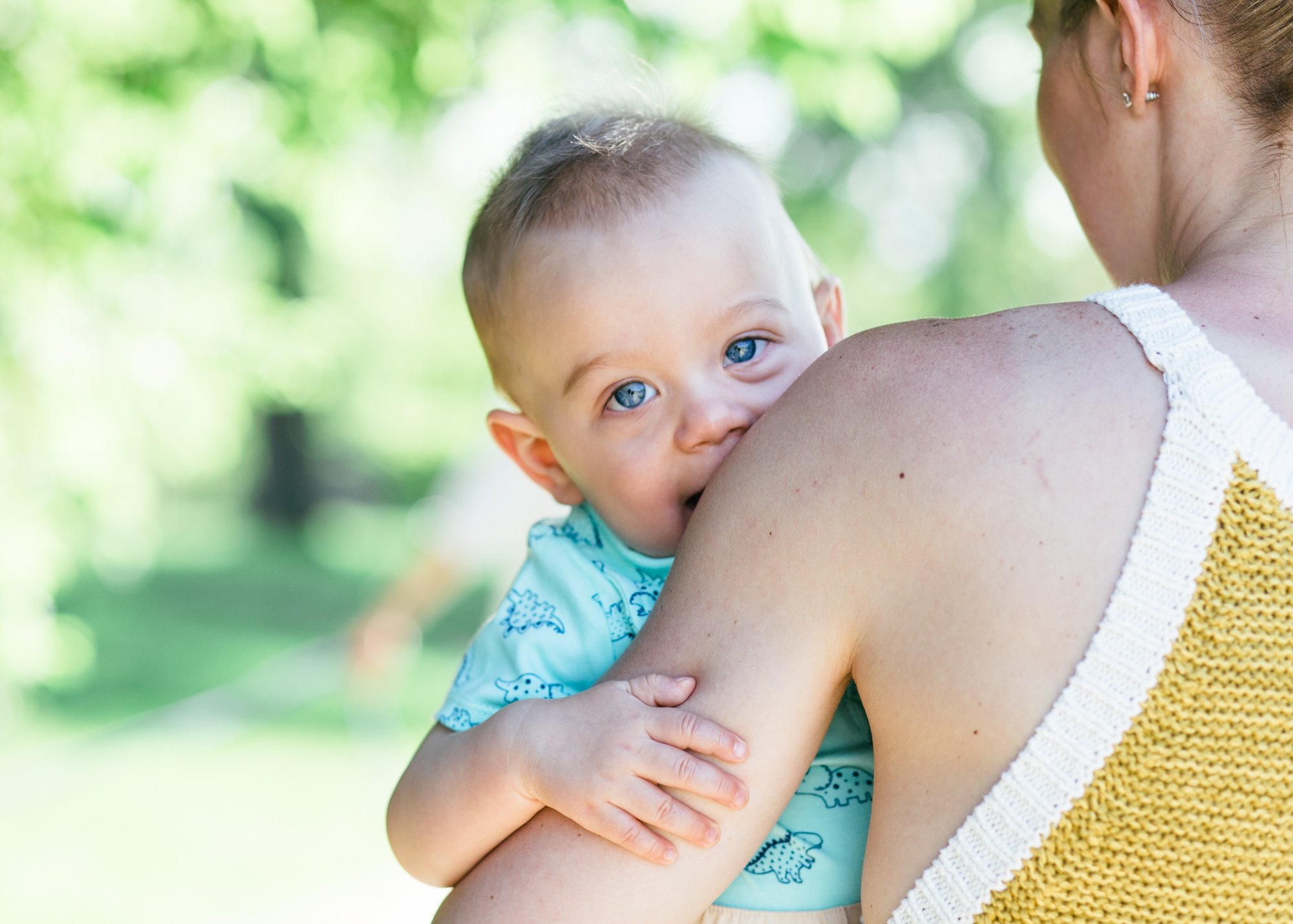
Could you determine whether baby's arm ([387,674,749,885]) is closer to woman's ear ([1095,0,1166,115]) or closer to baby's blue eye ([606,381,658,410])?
baby's blue eye ([606,381,658,410])

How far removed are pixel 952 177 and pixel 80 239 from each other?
15.6 meters

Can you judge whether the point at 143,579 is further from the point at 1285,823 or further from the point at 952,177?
the point at 1285,823

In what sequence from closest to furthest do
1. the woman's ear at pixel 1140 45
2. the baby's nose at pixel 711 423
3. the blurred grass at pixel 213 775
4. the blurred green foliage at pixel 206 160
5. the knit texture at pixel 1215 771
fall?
the knit texture at pixel 1215 771 → the woman's ear at pixel 1140 45 → the baby's nose at pixel 711 423 → the blurred green foliage at pixel 206 160 → the blurred grass at pixel 213 775

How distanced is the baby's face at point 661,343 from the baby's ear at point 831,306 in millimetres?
232

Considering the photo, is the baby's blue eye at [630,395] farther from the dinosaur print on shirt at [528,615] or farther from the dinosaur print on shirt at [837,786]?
the dinosaur print on shirt at [837,786]

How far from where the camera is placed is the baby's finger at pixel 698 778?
44.8 inches

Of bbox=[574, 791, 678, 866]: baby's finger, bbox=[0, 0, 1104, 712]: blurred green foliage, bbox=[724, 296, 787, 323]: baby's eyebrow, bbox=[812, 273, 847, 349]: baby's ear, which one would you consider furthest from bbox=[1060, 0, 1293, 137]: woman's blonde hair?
bbox=[0, 0, 1104, 712]: blurred green foliage

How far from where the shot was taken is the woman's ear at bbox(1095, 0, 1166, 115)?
51.7 inches

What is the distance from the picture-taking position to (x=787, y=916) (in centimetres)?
134

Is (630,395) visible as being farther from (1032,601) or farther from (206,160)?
(206,160)

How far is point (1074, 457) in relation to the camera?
106 centimetres

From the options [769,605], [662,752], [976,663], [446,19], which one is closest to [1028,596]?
[976,663]

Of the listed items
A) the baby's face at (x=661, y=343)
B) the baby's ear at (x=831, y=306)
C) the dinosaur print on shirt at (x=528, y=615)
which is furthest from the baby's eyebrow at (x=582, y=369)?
the baby's ear at (x=831, y=306)

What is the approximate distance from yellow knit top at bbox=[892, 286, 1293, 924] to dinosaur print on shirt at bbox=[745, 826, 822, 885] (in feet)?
1.10
